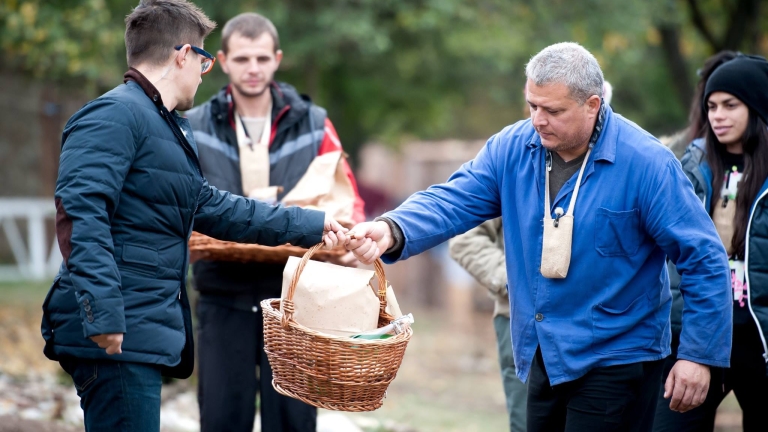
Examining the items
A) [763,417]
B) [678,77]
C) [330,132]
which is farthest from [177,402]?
[678,77]

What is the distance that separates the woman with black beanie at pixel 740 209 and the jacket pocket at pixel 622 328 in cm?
87

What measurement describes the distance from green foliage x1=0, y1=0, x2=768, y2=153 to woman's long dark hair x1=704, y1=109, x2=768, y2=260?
6.47 m

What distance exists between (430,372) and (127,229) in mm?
8594

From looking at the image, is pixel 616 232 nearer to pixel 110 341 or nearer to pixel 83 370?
pixel 110 341

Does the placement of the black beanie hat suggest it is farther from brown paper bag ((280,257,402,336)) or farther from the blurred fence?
the blurred fence

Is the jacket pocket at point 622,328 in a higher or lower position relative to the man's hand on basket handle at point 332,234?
lower

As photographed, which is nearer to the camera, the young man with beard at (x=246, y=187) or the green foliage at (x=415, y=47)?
the young man with beard at (x=246, y=187)

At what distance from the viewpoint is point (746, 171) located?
4.30 m

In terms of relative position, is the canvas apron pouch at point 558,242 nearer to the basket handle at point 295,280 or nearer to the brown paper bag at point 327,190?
the basket handle at point 295,280

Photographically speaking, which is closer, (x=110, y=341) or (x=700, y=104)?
(x=110, y=341)

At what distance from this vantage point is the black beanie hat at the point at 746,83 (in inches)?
171

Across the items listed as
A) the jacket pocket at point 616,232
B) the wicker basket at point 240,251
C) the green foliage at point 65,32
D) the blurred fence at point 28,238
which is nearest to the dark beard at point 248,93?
the wicker basket at point 240,251

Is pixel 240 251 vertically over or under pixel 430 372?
over

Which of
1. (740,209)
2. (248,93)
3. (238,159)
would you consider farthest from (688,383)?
(248,93)
